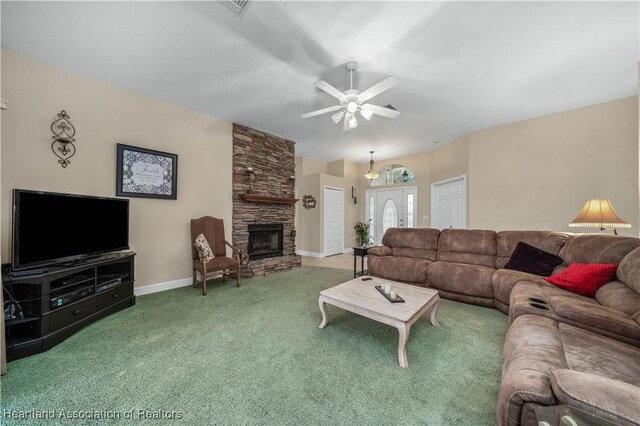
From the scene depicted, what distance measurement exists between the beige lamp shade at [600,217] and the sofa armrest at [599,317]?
62.1 inches

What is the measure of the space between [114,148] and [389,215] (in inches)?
243

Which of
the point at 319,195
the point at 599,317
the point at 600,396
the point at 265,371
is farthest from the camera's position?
the point at 319,195

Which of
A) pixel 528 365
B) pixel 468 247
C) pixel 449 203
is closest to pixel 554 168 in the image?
pixel 449 203

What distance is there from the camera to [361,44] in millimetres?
2213

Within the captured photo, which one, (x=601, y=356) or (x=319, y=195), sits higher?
(x=319, y=195)

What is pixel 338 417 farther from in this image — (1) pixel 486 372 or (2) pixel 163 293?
(2) pixel 163 293

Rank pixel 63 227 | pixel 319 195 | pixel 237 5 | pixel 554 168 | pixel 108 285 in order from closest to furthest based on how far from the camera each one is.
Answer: pixel 237 5 → pixel 63 227 → pixel 108 285 → pixel 554 168 → pixel 319 195

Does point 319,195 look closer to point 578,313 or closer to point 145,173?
point 145,173

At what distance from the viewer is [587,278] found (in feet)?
6.79

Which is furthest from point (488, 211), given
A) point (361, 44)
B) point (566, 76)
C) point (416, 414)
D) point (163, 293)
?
point (163, 293)

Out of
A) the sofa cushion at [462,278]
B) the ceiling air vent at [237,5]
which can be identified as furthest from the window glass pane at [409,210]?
the ceiling air vent at [237,5]

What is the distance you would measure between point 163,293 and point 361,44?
3.94 m

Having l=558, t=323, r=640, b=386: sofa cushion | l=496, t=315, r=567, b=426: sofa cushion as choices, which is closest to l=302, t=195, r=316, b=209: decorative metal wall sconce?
l=496, t=315, r=567, b=426: sofa cushion

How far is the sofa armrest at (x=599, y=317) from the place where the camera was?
1.39 metres
